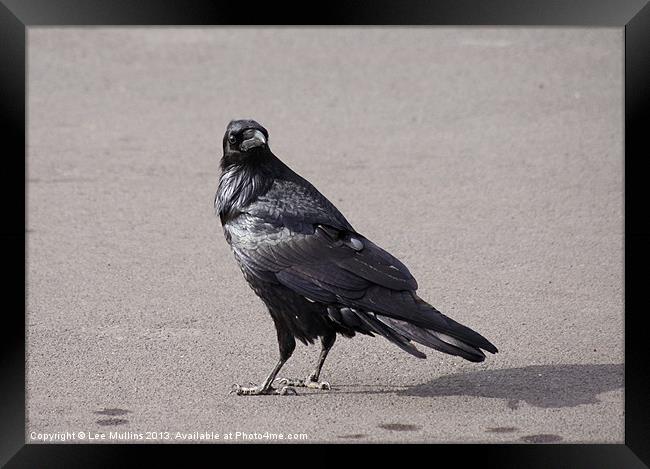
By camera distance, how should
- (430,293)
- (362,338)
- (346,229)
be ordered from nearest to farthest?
1. (346,229)
2. (362,338)
3. (430,293)

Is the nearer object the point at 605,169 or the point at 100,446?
the point at 100,446

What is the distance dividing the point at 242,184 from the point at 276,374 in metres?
1.11

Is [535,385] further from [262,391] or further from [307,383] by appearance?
[262,391]

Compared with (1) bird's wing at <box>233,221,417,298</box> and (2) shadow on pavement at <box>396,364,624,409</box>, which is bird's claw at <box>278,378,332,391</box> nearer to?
(2) shadow on pavement at <box>396,364,624,409</box>

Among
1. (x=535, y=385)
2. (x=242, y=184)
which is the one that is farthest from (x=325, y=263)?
(x=535, y=385)

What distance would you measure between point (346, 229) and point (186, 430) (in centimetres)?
139

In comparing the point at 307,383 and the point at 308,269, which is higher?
the point at 308,269

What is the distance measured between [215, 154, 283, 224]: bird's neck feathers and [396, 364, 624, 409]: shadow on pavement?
1.39m

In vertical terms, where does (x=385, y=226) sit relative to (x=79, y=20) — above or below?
below

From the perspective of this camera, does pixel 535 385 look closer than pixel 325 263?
No

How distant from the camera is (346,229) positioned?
6633 mm

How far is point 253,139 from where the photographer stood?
6.69m

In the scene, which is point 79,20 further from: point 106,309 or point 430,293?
point 430,293

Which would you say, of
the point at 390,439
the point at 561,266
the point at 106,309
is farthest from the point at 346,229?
the point at 561,266
